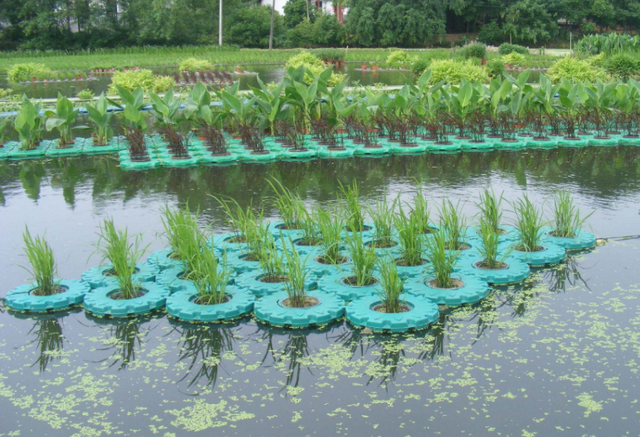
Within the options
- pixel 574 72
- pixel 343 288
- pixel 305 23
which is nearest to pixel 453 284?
pixel 343 288

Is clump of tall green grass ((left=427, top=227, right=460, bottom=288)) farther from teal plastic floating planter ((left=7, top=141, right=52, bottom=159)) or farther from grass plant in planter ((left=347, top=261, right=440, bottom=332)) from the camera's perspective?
teal plastic floating planter ((left=7, top=141, right=52, bottom=159))

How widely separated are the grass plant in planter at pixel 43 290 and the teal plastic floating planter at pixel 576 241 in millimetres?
3439

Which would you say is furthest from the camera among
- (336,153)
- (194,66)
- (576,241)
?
(194,66)

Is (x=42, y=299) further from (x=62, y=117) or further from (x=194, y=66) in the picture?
(x=194, y=66)

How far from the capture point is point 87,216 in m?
6.48

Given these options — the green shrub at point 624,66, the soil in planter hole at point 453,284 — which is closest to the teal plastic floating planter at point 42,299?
the soil in planter hole at point 453,284

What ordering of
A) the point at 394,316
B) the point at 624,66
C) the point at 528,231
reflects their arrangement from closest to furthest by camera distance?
the point at 394,316 < the point at 528,231 < the point at 624,66

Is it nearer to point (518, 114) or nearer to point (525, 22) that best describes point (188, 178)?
point (518, 114)

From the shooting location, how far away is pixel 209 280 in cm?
425

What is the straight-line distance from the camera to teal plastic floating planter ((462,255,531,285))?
4.68 meters

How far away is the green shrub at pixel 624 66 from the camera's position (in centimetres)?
1962

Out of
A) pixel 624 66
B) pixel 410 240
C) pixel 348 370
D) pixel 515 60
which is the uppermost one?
pixel 515 60

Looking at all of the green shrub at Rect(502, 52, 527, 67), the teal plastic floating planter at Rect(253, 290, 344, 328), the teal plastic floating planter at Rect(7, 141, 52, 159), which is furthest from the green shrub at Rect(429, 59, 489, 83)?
the teal plastic floating planter at Rect(253, 290, 344, 328)

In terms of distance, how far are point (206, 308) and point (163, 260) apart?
931 mm
